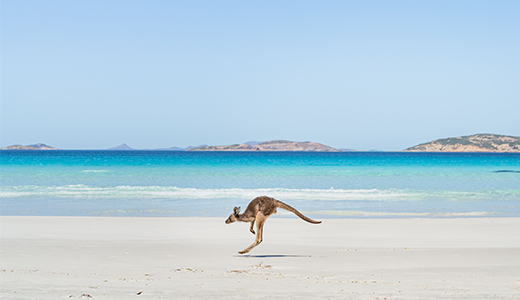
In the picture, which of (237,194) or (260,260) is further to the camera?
(237,194)

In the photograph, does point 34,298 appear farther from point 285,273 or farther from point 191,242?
point 191,242

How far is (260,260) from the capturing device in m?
7.92

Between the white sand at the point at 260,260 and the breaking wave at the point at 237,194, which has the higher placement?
the breaking wave at the point at 237,194

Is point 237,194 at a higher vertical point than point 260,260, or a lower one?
higher

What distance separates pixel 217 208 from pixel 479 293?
11874 millimetres

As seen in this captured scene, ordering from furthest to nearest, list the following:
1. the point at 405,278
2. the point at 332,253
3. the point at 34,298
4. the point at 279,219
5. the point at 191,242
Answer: the point at 279,219 → the point at 191,242 → the point at 332,253 → the point at 405,278 → the point at 34,298

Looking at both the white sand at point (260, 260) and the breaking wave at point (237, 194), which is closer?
the white sand at point (260, 260)

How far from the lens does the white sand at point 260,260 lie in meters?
6.03

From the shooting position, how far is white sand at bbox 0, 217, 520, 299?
19.8ft

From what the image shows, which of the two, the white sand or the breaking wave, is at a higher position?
the breaking wave

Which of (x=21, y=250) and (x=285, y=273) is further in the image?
(x=21, y=250)

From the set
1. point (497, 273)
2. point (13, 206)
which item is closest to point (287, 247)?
point (497, 273)

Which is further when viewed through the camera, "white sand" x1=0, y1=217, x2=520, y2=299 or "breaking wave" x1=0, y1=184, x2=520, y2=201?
"breaking wave" x1=0, y1=184, x2=520, y2=201

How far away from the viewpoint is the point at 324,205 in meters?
18.2
